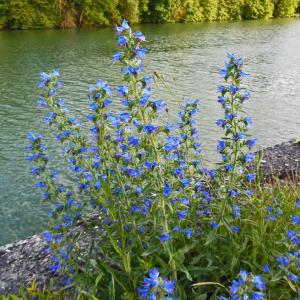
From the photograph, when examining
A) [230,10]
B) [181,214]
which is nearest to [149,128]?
[181,214]

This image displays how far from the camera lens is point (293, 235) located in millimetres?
2787

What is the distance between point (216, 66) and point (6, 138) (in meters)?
12.7

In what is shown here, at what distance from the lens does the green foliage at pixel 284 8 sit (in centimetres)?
6134

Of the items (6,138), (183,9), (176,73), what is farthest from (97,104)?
(183,9)

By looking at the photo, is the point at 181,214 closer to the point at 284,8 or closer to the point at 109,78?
the point at 109,78

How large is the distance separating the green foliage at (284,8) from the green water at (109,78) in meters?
27.4

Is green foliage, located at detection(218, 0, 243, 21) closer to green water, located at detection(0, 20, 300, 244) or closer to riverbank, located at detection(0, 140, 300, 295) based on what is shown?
green water, located at detection(0, 20, 300, 244)

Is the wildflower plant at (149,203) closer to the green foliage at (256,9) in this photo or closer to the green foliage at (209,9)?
the green foliage at (209,9)

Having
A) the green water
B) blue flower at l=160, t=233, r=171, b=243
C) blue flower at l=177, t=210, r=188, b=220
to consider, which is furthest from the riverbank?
the green water

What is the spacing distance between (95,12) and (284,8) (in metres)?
32.0

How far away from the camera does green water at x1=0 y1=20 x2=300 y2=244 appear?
28.8ft

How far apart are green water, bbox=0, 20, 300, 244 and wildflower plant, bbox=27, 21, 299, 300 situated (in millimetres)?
872

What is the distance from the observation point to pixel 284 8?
203 ft

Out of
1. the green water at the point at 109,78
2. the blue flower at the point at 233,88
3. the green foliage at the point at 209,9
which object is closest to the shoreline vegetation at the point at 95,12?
the green foliage at the point at 209,9
